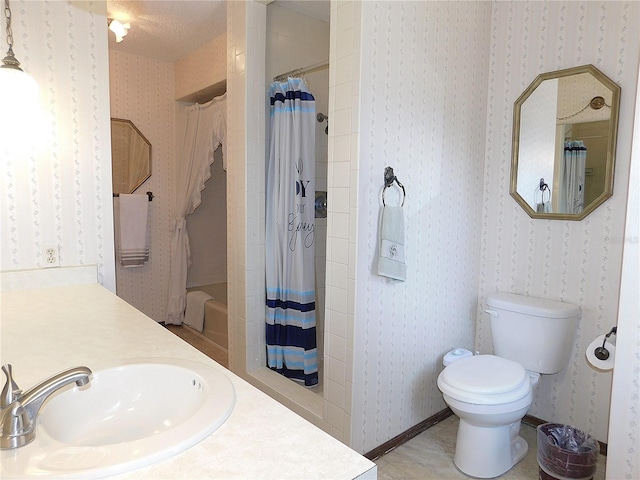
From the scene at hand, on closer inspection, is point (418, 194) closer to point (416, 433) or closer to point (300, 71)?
point (300, 71)

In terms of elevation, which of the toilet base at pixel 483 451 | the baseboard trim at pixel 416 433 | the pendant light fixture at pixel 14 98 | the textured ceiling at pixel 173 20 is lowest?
the baseboard trim at pixel 416 433

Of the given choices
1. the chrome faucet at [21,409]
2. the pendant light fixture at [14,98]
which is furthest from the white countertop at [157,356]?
the pendant light fixture at [14,98]

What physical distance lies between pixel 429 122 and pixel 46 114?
5.96 ft

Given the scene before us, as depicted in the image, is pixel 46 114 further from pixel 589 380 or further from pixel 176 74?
pixel 589 380

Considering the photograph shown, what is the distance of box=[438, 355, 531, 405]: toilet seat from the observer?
1.89 metres

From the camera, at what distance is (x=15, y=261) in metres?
1.80

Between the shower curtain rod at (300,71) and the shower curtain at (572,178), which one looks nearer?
the shower curtain at (572,178)

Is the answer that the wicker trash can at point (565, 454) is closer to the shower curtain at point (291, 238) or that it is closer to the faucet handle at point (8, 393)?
the shower curtain at point (291, 238)

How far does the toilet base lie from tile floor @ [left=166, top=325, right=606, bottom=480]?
0.04 m

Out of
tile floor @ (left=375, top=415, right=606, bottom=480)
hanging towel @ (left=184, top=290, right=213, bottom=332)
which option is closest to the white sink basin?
tile floor @ (left=375, top=415, right=606, bottom=480)

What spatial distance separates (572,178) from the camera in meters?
2.29

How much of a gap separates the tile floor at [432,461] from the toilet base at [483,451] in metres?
0.05

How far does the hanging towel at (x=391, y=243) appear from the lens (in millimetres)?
1981

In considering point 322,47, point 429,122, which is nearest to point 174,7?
point 322,47
